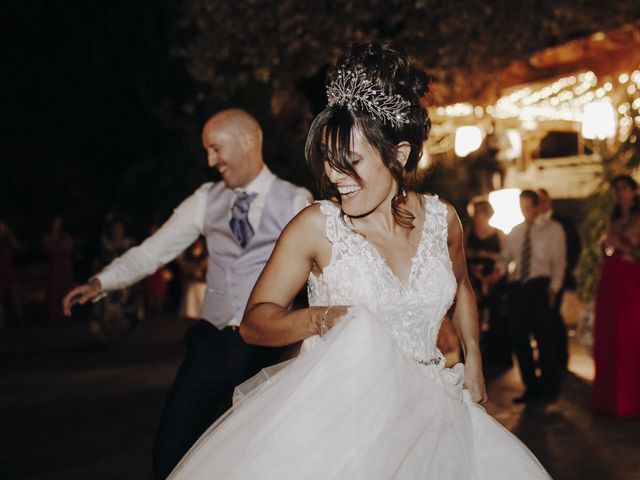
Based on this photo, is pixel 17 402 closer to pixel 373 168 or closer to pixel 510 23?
pixel 373 168

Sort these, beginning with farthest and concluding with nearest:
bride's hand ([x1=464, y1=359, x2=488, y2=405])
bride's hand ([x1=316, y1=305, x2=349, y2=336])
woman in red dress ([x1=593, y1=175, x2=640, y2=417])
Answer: woman in red dress ([x1=593, y1=175, x2=640, y2=417]), bride's hand ([x1=464, y1=359, x2=488, y2=405]), bride's hand ([x1=316, y1=305, x2=349, y2=336])

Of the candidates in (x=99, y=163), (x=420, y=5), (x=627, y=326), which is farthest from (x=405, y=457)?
(x=99, y=163)

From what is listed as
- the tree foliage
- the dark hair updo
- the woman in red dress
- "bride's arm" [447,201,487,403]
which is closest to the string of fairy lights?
the tree foliage

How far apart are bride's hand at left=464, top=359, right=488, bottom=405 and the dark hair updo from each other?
54 cm

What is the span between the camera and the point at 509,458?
2.67 metres

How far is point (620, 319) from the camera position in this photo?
6.96 meters

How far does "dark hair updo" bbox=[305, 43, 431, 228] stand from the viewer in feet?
8.89

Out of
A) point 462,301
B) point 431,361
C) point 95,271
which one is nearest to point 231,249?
point 462,301

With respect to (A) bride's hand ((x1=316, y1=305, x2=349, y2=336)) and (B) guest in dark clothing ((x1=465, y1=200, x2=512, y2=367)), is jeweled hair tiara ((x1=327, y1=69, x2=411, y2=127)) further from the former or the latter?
(B) guest in dark clothing ((x1=465, y1=200, x2=512, y2=367))

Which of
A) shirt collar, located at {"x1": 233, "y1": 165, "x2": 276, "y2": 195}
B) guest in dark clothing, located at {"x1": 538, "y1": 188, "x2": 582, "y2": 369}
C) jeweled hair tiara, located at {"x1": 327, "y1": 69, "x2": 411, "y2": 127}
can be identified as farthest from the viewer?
guest in dark clothing, located at {"x1": 538, "y1": 188, "x2": 582, "y2": 369}

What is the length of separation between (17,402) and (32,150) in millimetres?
21816

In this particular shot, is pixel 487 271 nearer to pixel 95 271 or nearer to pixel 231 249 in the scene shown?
pixel 95 271

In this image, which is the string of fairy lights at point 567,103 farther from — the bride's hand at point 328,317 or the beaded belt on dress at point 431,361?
the bride's hand at point 328,317

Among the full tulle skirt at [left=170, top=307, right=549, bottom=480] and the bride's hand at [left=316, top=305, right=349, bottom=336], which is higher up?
the bride's hand at [left=316, top=305, right=349, bottom=336]
